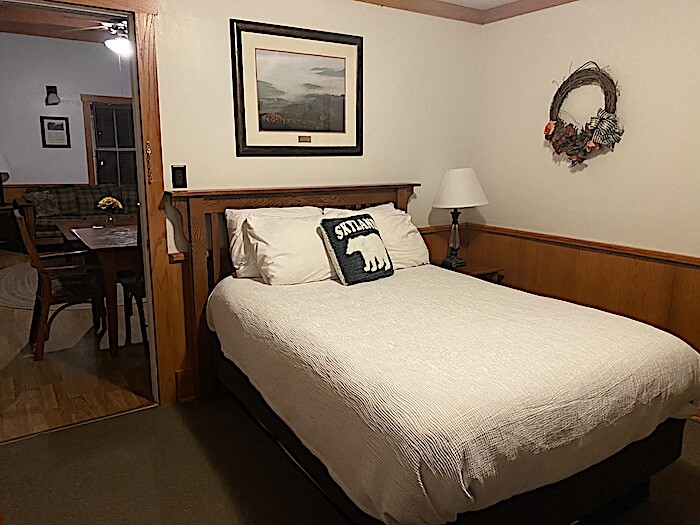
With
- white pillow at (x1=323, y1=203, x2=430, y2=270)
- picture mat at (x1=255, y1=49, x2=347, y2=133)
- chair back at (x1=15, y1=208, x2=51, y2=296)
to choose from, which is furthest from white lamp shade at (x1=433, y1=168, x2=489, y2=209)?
chair back at (x1=15, y1=208, x2=51, y2=296)

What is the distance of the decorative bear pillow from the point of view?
2754 mm

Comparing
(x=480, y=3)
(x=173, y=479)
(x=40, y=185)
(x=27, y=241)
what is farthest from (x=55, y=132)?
(x=173, y=479)

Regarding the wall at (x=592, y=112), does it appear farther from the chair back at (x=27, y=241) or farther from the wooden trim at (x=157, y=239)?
the chair back at (x=27, y=241)

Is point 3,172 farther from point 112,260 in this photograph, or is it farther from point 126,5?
→ point 126,5

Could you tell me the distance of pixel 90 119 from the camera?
7.65m

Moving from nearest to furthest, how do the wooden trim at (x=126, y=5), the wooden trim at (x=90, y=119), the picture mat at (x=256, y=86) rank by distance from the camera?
the wooden trim at (x=126, y=5), the picture mat at (x=256, y=86), the wooden trim at (x=90, y=119)

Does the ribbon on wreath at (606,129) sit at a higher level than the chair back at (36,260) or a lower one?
higher

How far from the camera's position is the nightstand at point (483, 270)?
3537 mm

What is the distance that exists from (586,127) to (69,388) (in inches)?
132

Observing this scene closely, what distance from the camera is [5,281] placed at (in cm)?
575

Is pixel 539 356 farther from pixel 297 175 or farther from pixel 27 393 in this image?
pixel 27 393

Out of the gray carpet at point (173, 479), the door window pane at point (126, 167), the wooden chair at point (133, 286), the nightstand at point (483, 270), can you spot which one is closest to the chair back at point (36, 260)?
the wooden chair at point (133, 286)

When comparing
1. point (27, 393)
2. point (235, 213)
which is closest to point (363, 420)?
point (235, 213)

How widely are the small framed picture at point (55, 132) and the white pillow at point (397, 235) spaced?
599cm
